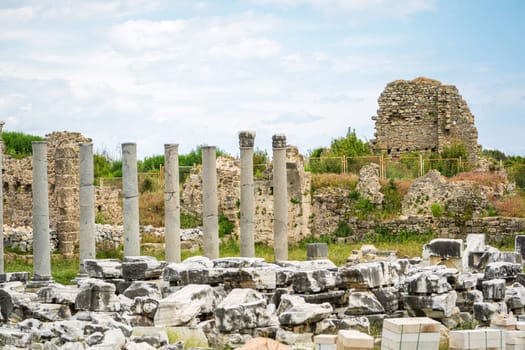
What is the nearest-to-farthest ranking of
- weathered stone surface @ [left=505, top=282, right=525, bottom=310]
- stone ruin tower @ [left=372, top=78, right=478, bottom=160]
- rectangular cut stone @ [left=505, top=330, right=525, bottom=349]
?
rectangular cut stone @ [left=505, top=330, right=525, bottom=349] < weathered stone surface @ [left=505, top=282, right=525, bottom=310] < stone ruin tower @ [left=372, top=78, right=478, bottom=160]

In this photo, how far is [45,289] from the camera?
1803 centimetres

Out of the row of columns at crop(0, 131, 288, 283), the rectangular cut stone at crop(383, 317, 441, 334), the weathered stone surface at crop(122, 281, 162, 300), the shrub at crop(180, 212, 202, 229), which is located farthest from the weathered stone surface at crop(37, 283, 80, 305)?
the shrub at crop(180, 212, 202, 229)

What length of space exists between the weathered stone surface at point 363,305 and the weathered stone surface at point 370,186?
1780 centimetres

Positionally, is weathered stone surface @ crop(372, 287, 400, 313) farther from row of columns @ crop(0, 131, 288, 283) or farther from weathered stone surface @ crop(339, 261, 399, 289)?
row of columns @ crop(0, 131, 288, 283)

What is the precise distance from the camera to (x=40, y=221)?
77.8ft

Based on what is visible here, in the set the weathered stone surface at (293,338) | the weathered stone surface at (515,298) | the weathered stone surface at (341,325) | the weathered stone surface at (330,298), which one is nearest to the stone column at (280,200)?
the weathered stone surface at (330,298)

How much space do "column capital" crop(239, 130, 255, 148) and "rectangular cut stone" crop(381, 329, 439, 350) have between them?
13.7m

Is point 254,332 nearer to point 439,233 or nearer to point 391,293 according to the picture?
point 391,293

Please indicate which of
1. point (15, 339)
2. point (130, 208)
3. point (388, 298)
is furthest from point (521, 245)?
point (15, 339)

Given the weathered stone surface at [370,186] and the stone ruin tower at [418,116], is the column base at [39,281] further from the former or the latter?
the stone ruin tower at [418,116]

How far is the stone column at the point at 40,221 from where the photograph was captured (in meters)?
23.4

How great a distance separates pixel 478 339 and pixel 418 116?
29993mm

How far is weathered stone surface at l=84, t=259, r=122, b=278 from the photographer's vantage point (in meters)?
20.1

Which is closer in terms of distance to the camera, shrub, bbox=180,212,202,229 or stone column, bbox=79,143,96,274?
stone column, bbox=79,143,96,274
